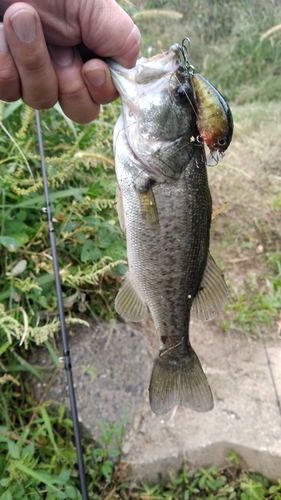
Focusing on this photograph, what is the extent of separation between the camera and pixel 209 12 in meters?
5.81

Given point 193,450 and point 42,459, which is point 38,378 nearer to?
point 42,459

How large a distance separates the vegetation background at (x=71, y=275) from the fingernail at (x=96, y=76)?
65cm

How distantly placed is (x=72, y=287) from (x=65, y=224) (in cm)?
40

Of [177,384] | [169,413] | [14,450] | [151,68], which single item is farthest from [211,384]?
[151,68]

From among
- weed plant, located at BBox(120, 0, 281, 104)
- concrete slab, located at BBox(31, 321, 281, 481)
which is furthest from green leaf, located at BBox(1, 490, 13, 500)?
weed plant, located at BBox(120, 0, 281, 104)

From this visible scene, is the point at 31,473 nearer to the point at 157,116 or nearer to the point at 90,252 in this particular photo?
the point at 90,252

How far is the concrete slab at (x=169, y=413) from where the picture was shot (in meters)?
2.26

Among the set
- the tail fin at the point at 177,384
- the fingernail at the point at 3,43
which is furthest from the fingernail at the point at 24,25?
the tail fin at the point at 177,384

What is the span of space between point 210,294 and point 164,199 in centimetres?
46

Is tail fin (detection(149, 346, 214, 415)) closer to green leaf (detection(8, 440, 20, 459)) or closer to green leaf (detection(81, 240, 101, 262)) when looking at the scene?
green leaf (detection(8, 440, 20, 459))

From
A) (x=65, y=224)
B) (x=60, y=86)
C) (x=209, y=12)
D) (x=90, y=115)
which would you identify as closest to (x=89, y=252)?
(x=65, y=224)

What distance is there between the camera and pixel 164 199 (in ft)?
4.60

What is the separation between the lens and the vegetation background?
204 cm

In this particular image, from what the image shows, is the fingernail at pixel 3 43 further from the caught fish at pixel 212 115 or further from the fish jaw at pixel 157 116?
the caught fish at pixel 212 115
